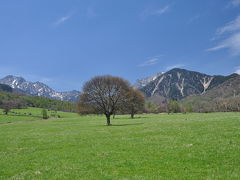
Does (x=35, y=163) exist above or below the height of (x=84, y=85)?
below

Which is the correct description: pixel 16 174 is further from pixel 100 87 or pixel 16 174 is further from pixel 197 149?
pixel 100 87

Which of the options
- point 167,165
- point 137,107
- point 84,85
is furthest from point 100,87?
point 137,107

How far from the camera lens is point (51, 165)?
13.9 meters

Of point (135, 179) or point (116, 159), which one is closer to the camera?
point (135, 179)

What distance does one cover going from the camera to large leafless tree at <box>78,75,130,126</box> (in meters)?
52.7

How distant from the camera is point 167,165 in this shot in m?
12.2

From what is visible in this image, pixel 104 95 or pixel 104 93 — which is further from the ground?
pixel 104 93

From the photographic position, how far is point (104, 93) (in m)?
52.8

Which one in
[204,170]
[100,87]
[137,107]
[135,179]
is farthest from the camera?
[137,107]

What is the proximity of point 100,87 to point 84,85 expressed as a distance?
182 inches

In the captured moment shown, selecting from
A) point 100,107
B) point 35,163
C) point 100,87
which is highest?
point 100,87

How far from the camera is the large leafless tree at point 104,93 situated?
5269 centimetres

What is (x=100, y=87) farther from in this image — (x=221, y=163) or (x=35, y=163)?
(x=221, y=163)

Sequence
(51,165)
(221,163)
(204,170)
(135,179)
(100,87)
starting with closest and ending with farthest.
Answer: (135,179) → (204,170) → (221,163) → (51,165) → (100,87)
